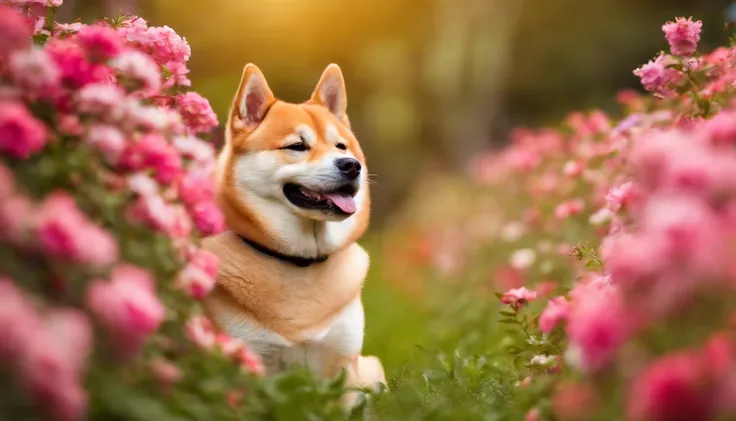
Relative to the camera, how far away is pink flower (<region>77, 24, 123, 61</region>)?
2326 millimetres

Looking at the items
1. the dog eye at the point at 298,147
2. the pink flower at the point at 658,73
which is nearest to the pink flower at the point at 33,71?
the dog eye at the point at 298,147

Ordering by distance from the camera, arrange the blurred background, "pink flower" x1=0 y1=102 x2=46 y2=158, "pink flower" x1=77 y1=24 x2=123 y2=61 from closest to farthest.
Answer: "pink flower" x1=0 y1=102 x2=46 y2=158
"pink flower" x1=77 y1=24 x2=123 y2=61
the blurred background

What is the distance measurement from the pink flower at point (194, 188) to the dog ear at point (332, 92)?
1.52 metres

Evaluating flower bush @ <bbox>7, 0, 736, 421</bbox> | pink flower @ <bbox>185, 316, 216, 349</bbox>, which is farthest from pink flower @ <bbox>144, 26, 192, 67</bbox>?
pink flower @ <bbox>185, 316, 216, 349</bbox>

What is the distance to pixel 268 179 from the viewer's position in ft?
11.4

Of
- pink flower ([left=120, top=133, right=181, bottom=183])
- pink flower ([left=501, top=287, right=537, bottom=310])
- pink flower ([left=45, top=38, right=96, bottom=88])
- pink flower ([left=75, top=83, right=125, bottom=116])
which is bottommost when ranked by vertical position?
pink flower ([left=120, top=133, right=181, bottom=183])

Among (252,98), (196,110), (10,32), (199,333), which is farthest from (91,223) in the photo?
(252,98)

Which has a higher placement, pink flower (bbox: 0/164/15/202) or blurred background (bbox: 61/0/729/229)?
blurred background (bbox: 61/0/729/229)

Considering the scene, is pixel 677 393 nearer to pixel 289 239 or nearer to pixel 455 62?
pixel 289 239

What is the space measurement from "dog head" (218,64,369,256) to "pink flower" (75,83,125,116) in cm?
125

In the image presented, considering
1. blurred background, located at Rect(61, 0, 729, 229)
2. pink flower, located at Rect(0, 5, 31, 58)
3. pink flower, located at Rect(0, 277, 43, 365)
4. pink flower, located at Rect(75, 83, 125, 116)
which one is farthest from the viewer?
blurred background, located at Rect(61, 0, 729, 229)

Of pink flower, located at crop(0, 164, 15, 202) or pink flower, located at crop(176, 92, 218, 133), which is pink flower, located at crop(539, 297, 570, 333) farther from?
pink flower, located at crop(0, 164, 15, 202)

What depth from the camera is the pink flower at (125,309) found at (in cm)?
179

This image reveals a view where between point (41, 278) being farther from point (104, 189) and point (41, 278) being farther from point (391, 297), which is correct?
point (391, 297)
